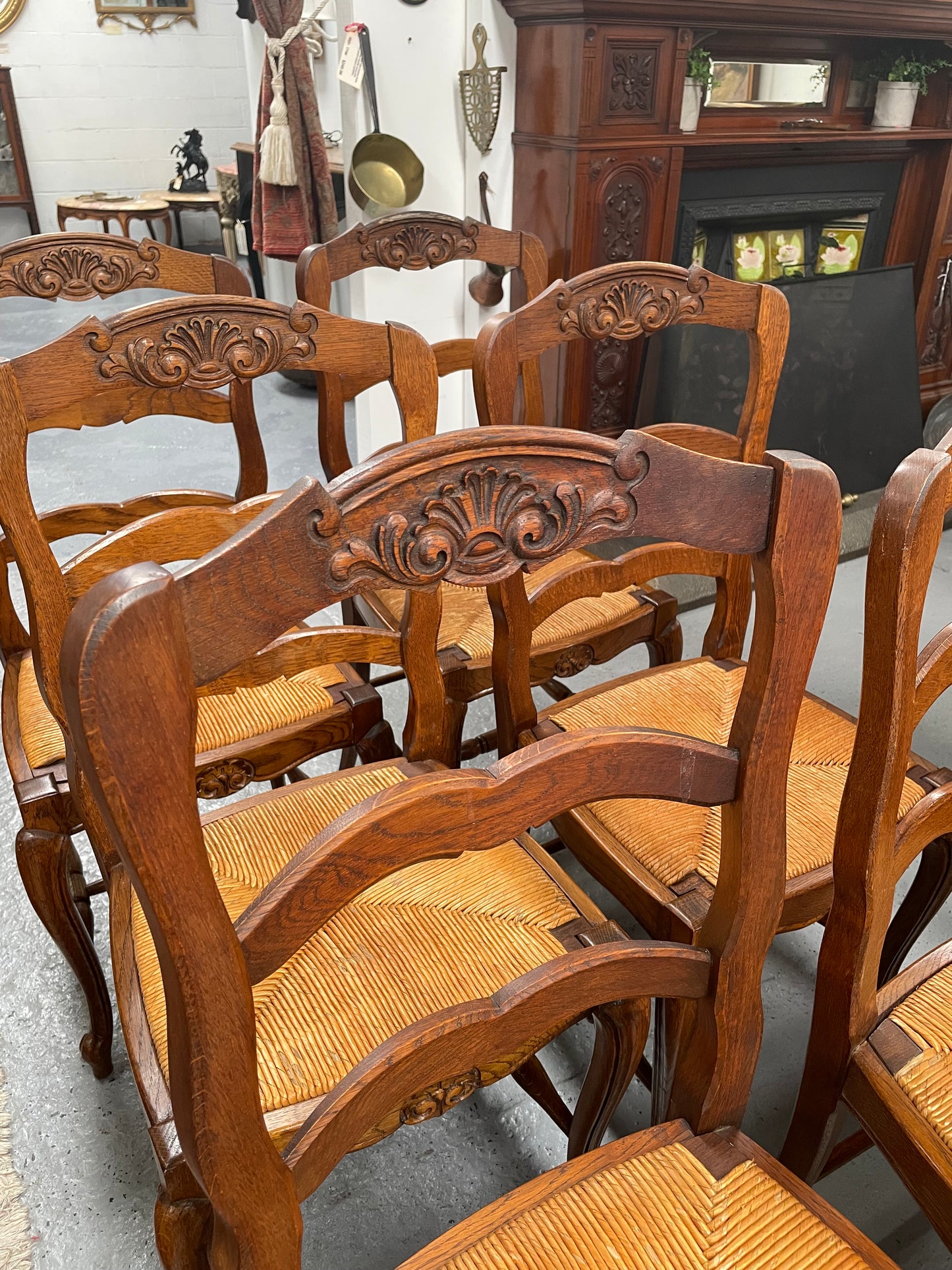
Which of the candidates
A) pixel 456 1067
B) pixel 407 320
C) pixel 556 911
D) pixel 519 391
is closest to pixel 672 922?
pixel 556 911

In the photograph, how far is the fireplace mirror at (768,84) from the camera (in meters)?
2.60

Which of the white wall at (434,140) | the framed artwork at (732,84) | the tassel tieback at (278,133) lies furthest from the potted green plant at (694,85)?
the tassel tieback at (278,133)

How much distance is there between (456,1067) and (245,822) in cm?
49

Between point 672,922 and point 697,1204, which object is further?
point 672,922

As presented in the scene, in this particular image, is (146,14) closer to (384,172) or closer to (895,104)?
(384,172)

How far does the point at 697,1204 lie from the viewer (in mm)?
707

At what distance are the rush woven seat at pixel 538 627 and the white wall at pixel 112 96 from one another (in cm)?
594

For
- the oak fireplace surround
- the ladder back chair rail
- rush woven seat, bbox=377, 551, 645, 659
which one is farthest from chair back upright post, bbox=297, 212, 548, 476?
the oak fireplace surround

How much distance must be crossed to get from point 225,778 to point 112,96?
6572mm

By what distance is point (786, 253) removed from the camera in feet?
10.2

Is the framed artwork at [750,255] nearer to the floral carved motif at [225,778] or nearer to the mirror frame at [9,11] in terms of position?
the floral carved motif at [225,778]

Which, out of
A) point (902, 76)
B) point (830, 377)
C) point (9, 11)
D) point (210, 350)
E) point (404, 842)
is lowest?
point (830, 377)

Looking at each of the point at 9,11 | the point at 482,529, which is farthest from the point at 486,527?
the point at 9,11

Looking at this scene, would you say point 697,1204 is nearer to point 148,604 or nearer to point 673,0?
point 148,604
